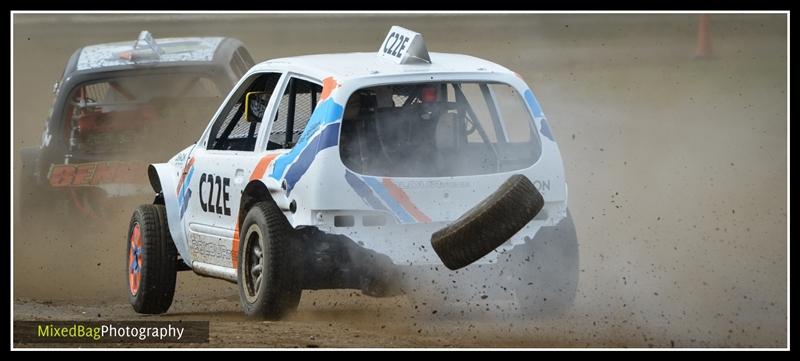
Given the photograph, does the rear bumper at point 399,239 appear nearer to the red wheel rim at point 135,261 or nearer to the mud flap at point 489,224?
the mud flap at point 489,224

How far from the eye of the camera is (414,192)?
8672 mm

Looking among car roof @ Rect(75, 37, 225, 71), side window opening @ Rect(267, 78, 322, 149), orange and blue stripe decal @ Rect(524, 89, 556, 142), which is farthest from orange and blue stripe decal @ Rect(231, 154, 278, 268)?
car roof @ Rect(75, 37, 225, 71)

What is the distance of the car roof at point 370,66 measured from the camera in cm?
881

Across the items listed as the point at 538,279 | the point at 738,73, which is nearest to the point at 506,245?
the point at 538,279

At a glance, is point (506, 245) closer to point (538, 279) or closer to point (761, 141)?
point (538, 279)

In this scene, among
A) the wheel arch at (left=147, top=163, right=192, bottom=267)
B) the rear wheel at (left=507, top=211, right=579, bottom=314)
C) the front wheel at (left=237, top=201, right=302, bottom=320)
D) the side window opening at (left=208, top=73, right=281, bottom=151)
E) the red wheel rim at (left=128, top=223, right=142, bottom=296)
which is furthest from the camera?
the red wheel rim at (left=128, top=223, right=142, bottom=296)

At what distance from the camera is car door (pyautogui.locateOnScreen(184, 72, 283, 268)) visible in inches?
372

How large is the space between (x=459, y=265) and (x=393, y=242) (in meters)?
0.41

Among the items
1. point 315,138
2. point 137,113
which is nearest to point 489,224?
point 315,138

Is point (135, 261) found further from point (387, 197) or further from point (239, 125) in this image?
point (387, 197)

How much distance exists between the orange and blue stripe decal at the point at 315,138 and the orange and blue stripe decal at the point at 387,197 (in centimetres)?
22

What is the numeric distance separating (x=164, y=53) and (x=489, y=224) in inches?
246

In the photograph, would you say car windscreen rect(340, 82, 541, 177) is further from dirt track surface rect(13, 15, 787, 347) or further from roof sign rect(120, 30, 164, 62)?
roof sign rect(120, 30, 164, 62)

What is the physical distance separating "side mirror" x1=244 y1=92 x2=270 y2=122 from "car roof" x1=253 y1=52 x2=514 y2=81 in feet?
0.71
